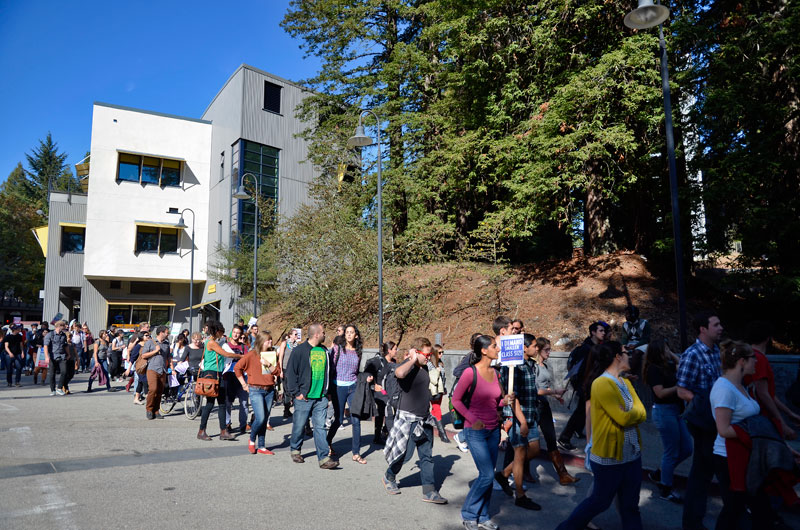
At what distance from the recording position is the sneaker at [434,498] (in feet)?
19.2

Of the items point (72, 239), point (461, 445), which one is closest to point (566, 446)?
point (461, 445)

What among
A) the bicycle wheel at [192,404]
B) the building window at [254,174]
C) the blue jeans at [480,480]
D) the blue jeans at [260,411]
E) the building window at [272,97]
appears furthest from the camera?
the building window at [272,97]

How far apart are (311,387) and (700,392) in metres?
4.84

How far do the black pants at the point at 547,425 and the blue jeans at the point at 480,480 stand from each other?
174 cm

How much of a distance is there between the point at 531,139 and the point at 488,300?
5759mm

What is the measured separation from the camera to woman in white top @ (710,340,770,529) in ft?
12.9

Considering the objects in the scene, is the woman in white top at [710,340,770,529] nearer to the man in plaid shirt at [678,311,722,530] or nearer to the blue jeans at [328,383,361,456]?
the man in plaid shirt at [678,311,722,530]

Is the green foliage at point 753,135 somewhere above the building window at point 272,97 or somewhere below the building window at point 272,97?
below

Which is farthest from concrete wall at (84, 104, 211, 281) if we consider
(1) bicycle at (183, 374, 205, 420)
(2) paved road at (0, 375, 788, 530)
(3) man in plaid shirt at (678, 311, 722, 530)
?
(3) man in plaid shirt at (678, 311, 722, 530)

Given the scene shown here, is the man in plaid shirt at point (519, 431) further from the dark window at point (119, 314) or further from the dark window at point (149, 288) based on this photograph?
the dark window at point (149, 288)

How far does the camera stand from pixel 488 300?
745 inches

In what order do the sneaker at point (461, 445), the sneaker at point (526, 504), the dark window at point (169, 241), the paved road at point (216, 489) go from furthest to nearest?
1. the dark window at point (169, 241)
2. the sneaker at point (461, 445)
3. the sneaker at point (526, 504)
4. the paved road at point (216, 489)

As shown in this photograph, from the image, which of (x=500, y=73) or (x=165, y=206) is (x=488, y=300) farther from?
(x=165, y=206)

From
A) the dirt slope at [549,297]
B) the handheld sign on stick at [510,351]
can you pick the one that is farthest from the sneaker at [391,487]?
the dirt slope at [549,297]
